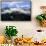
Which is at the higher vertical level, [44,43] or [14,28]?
[14,28]

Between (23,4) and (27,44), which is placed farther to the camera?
(23,4)

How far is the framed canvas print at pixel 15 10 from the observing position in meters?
3.01

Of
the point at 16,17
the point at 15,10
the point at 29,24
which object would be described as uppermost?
the point at 15,10

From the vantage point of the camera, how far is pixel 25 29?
10.1 feet

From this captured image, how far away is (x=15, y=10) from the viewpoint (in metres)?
3.02

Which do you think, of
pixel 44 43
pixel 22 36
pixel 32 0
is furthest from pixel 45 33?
pixel 32 0

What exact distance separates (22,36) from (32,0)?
668mm

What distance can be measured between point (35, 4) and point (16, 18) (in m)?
0.42

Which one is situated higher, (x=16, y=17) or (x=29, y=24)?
(x=16, y=17)

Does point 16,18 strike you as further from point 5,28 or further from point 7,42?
point 7,42

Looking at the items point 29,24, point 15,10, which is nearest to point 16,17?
point 15,10

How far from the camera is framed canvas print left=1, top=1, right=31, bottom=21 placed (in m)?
3.01

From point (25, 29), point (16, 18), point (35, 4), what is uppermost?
point (35, 4)

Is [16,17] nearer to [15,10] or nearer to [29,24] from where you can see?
[15,10]
